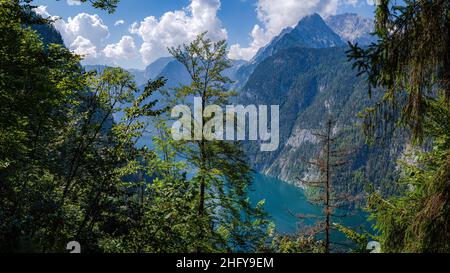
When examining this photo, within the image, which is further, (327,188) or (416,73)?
(327,188)

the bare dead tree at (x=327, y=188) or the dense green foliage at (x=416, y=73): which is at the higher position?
the dense green foliage at (x=416, y=73)

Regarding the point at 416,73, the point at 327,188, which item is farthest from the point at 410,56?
the point at 327,188

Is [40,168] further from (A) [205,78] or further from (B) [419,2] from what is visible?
(B) [419,2]

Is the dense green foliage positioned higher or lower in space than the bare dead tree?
higher

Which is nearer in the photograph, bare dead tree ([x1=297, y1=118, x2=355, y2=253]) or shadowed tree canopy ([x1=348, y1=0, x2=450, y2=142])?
shadowed tree canopy ([x1=348, y1=0, x2=450, y2=142])

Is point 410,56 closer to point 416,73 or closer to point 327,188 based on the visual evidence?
point 416,73

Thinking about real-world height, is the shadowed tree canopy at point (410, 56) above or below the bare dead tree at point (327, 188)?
above

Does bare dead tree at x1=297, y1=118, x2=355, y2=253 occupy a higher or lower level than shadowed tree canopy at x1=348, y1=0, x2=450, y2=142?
lower

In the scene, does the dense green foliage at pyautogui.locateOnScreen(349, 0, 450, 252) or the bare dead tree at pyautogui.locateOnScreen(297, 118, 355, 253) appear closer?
the dense green foliage at pyautogui.locateOnScreen(349, 0, 450, 252)

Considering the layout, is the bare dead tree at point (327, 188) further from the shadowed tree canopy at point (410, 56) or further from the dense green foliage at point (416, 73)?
the shadowed tree canopy at point (410, 56)

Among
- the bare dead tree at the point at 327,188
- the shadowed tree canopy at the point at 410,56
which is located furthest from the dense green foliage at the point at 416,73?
the bare dead tree at the point at 327,188

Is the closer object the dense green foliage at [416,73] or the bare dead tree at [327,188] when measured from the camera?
the dense green foliage at [416,73]

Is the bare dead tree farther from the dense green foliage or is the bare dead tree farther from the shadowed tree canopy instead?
the shadowed tree canopy

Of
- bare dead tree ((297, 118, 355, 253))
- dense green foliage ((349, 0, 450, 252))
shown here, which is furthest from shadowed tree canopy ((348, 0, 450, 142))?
bare dead tree ((297, 118, 355, 253))
